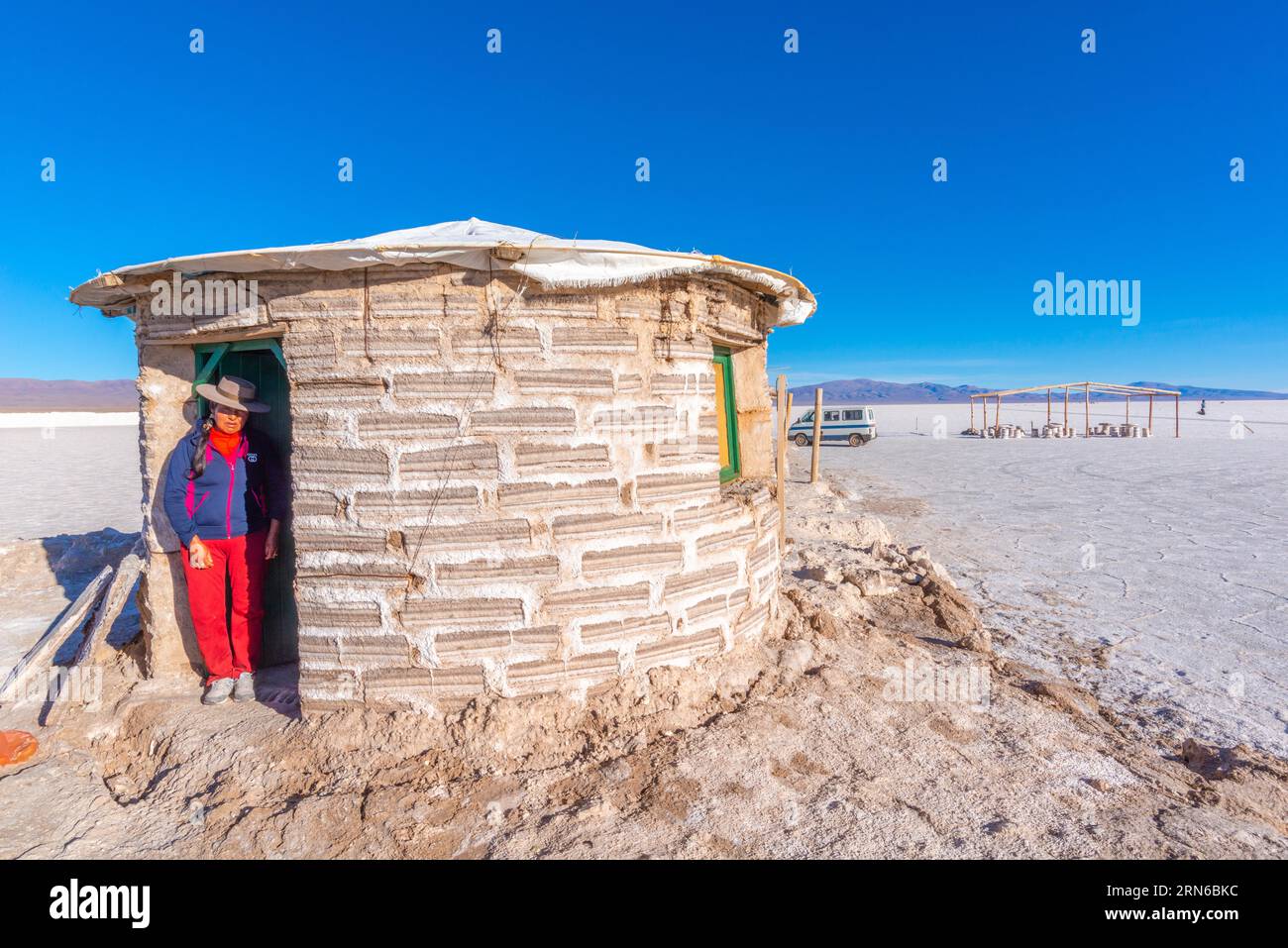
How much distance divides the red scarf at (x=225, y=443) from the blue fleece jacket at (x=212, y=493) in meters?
0.02

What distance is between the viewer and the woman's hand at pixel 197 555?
13.6 ft

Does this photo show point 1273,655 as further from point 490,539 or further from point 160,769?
point 160,769

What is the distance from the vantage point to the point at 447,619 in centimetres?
373

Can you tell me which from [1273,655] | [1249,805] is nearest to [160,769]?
[1249,805]

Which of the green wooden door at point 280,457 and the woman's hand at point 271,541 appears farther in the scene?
the green wooden door at point 280,457

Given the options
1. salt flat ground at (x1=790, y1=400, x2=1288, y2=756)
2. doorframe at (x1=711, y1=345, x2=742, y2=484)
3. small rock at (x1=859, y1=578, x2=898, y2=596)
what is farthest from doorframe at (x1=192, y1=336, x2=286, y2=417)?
salt flat ground at (x1=790, y1=400, x2=1288, y2=756)

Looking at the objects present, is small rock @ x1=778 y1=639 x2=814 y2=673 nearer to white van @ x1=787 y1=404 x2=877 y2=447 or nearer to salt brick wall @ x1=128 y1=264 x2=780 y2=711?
salt brick wall @ x1=128 y1=264 x2=780 y2=711

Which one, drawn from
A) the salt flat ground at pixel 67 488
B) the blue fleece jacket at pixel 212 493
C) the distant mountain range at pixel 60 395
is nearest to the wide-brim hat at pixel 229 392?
the blue fleece jacket at pixel 212 493

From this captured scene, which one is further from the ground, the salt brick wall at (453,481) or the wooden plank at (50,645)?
the salt brick wall at (453,481)

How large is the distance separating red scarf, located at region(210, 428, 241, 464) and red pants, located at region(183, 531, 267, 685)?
52 centimetres

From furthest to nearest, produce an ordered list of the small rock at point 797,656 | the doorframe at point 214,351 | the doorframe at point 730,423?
the doorframe at point 730,423, the small rock at point 797,656, the doorframe at point 214,351

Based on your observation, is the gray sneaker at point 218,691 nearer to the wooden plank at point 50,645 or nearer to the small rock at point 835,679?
the wooden plank at point 50,645

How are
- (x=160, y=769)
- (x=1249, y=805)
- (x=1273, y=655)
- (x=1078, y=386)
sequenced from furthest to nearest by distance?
1. (x=1078, y=386)
2. (x=1273, y=655)
3. (x=160, y=769)
4. (x=1249, y=805)
